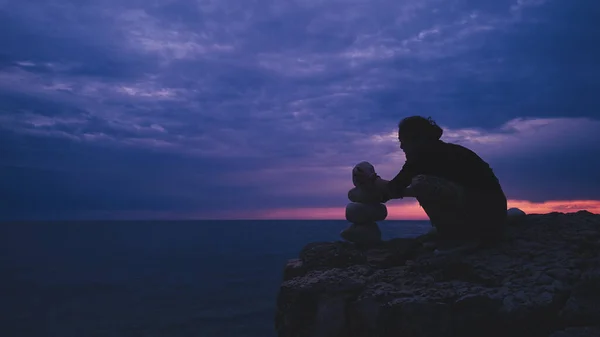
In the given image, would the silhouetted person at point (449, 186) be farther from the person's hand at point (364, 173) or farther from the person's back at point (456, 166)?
the person's hand at point (364, 173)

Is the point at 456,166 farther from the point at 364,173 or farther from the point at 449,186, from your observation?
the point at 364,173

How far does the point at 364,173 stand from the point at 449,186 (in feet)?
5.55

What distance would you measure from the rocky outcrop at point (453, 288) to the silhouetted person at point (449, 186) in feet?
1.34

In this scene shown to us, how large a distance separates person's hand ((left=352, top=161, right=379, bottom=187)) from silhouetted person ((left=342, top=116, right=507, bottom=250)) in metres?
0.68

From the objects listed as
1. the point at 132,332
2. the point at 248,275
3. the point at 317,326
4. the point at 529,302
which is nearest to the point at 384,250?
the point at 317,326

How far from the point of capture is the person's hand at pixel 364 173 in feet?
26.2

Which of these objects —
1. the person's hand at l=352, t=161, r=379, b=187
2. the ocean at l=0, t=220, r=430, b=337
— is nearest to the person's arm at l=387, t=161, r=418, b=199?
the person's hand at l=352, t=161, r=379, b=187

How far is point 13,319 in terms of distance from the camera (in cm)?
2844

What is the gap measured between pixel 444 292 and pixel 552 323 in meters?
1.24

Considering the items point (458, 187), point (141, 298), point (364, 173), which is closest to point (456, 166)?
point (458, 187)

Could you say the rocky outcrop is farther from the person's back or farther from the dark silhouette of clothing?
the person's back

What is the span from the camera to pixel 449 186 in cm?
668

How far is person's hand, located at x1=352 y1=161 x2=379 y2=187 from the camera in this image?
798 cm

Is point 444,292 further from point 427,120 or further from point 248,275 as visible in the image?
point 248,275
